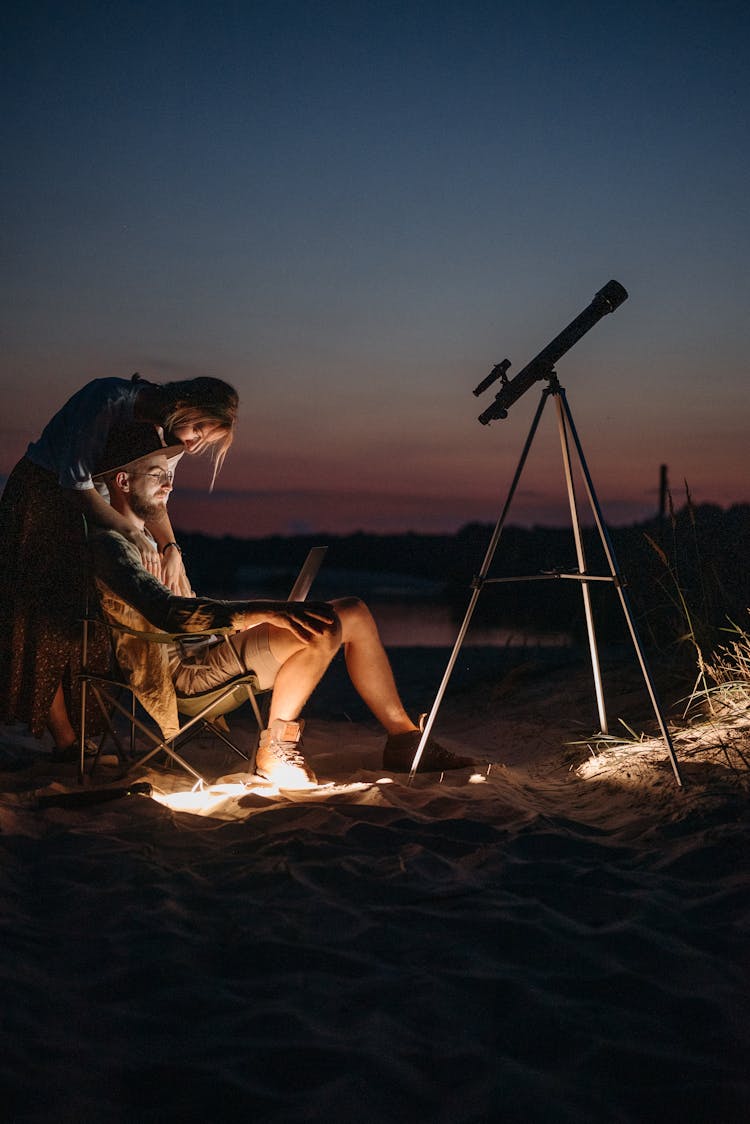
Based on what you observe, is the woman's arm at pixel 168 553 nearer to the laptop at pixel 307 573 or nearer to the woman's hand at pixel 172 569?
the woman's hand at pixel 172 569

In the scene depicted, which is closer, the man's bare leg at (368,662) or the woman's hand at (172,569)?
the man's bare leg at (368,662)

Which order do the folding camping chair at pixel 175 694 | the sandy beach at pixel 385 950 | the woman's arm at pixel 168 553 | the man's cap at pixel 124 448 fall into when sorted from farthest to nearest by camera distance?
the woman's arm at pixel 168 553, the man's cap at pixel 124 448, the folding camping chair at pixel 175 694, the sandy beach at pixel 385 950

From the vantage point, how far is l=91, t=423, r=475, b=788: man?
3.11 meters

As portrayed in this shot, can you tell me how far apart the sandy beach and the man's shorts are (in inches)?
16.3

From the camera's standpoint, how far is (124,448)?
3340mm

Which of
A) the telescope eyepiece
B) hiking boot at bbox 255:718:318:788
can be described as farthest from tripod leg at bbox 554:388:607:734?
hiking boot at bbox 255:718:318:788

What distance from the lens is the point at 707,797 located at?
283cm

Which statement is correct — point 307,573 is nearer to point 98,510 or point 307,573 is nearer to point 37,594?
point 98,510

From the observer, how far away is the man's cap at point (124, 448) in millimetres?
3336

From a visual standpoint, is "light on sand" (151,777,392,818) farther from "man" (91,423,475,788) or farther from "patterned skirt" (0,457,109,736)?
"patterned skirt" (0,457,109,736)

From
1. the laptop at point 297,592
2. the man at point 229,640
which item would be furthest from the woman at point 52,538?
the laptop at point 297,592

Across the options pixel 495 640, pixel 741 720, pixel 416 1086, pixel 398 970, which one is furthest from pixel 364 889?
pixel 495 640

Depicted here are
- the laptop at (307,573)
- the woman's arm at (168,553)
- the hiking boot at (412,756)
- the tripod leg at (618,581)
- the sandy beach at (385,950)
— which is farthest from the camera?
the woman's arm at (168,553)

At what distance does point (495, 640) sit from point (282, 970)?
8488 mm
